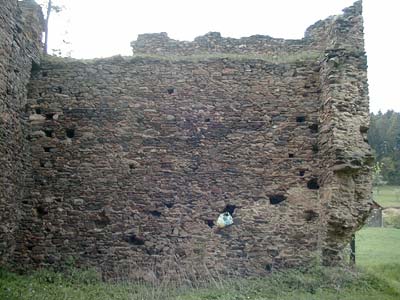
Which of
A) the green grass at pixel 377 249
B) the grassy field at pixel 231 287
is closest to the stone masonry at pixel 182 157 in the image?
the grassy field at pixel 231 287

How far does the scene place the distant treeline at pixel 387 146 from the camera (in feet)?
142

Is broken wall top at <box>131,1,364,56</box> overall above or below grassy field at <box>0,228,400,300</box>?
above

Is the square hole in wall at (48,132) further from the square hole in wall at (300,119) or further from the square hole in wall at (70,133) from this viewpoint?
the square hole in wall at (300,119)

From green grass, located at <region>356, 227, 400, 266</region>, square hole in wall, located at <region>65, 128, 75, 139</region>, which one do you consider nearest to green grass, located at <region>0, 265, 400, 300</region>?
square hole in wall, located at <region>65, 128, 75, 139</region>

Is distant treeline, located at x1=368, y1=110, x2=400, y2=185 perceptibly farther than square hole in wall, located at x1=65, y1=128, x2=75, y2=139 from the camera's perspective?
Yes

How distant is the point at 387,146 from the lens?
44.6m

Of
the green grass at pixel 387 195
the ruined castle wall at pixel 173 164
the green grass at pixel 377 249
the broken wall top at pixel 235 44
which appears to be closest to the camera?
the ruined castle wall at pixel 173 164

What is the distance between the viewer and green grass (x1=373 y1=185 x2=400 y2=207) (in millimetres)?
35856

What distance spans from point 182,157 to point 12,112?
404cm

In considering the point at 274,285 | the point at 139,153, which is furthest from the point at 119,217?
the point at 274,285

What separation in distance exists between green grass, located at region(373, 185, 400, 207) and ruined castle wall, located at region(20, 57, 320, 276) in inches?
1118

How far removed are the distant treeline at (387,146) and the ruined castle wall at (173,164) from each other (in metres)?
36.0

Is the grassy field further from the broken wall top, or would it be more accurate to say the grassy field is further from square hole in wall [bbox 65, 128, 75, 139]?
the broken wall top

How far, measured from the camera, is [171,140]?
9.83 m
